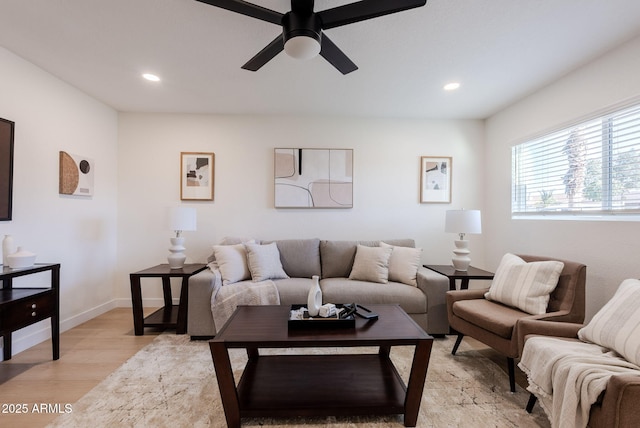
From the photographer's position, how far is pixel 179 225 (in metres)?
3.18

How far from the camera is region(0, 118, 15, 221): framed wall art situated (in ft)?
7.57

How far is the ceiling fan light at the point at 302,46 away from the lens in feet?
5.08

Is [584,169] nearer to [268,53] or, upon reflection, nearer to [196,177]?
[268,53]

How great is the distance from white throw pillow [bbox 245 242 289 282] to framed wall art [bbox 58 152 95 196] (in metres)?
1.89

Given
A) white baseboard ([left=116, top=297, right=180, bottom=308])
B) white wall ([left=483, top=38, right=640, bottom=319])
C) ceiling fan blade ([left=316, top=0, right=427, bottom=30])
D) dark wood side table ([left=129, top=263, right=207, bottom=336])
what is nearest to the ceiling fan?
ceiling fan blade ([left=316, top=0, right=427, bottom=30])

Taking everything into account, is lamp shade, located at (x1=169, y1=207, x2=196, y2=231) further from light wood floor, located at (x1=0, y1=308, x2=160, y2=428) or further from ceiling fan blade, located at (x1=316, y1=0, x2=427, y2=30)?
ceiling fan blade, located at (x1=316, y1=0, x2=427, y2=30)

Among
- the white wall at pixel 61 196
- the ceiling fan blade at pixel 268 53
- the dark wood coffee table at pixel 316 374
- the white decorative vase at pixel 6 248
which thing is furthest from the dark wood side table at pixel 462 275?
the white wall at pixel 61 196

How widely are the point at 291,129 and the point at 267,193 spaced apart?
899mm

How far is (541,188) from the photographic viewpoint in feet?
9.75

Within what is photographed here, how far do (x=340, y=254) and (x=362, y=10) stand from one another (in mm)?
2457

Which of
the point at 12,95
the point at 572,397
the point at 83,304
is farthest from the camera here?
the point at 83,304

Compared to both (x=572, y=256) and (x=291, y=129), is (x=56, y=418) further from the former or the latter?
(x=572, y=256)

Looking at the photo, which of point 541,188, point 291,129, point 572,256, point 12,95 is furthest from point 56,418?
point 541,188

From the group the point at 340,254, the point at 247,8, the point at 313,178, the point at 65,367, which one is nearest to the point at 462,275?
the point at 340,254
